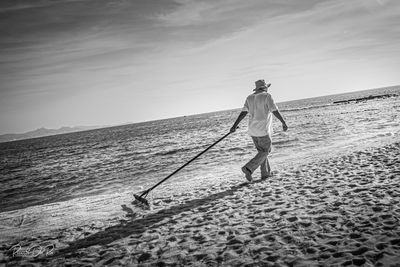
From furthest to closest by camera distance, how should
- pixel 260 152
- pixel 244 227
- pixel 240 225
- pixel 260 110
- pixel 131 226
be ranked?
1. pixel 260 152
2. pixel 260 110
3. pixel 131 226
4. pixel 240 225
5. pixel 244 227

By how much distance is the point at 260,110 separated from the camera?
6.97m

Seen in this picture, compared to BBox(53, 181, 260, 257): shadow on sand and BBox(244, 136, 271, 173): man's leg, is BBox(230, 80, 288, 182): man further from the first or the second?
BBox(53, 181, 260, 257): shadow on sand

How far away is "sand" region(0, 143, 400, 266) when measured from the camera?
3627 mm

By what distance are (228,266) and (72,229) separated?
4171 mm

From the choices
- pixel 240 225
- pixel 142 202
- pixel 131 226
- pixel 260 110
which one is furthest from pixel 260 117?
pixel 131 226

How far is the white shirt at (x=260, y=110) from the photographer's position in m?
6.89

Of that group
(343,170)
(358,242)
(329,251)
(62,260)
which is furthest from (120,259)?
(343,170)

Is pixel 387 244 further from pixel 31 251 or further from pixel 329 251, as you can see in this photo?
pixel 31 251

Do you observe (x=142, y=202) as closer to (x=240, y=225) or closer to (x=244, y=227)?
(x=240, y=225)

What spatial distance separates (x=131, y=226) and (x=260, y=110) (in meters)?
4.47

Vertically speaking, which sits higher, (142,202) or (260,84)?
(260,84)

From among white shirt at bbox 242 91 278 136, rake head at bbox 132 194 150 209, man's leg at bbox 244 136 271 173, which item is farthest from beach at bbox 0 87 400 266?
white shirt at bbox 242 91 278 136

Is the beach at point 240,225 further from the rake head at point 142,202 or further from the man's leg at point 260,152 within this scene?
the man's leg at point 260,152

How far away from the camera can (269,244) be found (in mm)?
3922
